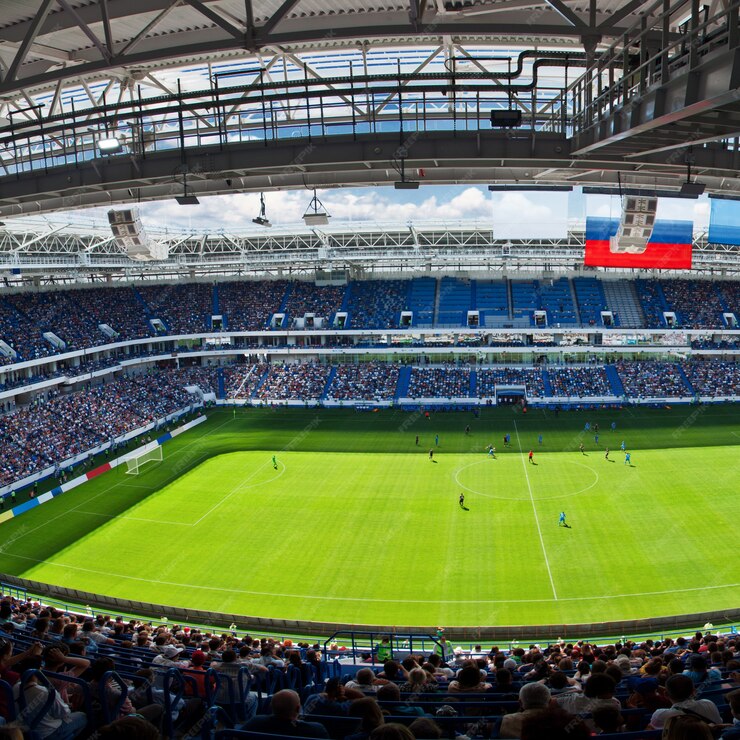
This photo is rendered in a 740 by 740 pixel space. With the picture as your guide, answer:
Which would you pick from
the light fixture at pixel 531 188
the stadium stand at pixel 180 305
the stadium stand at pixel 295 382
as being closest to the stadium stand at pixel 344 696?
the light fixture at pixel 531 188

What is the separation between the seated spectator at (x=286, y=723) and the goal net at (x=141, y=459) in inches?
1390

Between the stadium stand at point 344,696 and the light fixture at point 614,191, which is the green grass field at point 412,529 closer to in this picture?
the stadium stand at point 344,696

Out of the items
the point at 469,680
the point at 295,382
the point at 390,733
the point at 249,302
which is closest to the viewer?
the point at 390,733

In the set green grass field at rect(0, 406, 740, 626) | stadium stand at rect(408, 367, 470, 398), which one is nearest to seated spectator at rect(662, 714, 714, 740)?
green grass field at rect(0, 406, 740, 626)

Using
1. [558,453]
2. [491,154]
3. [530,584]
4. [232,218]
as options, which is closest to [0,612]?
[491,154]

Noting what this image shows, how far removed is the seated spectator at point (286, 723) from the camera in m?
4.40

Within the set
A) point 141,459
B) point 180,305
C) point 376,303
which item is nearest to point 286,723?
point 141,459

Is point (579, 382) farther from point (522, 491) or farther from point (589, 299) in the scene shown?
point (522, 491)

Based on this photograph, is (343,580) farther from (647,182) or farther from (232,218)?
(232,218)

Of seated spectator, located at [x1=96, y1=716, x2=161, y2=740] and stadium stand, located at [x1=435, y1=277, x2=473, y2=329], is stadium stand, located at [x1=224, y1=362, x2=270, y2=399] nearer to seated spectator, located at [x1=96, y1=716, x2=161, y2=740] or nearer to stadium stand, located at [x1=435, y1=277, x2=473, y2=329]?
stadium stand, located at [x1=435, y1=277, x2=473, y2=329]

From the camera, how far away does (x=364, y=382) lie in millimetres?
54344

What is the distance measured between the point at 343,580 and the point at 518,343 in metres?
37.0

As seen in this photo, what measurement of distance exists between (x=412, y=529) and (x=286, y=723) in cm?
2405

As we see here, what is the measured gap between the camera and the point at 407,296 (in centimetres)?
6153
